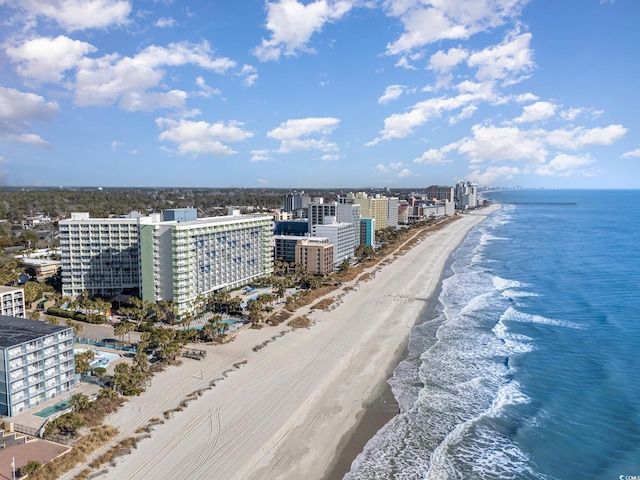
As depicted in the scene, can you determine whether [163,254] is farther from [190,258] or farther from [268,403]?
[268,403]

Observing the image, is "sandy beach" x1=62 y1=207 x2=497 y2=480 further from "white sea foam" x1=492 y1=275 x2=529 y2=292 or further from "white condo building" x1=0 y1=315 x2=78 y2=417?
"white sea foam" x1=492 y1=275 x2=529 y2=292

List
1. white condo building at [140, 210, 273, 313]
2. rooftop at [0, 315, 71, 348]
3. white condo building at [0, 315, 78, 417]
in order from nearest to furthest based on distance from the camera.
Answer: white condo building at [0, 315, 78, 417]
rooftop at [0, 315, 71, 348]
white condo building at [140, 210, 273, 313]

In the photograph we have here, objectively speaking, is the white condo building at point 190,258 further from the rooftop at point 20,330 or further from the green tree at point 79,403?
the green tree at point 79,403

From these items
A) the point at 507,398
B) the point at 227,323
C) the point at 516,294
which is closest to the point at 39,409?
the point at 227,323

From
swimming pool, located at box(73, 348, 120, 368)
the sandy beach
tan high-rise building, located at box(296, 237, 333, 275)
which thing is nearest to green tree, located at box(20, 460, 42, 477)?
the sandy beach

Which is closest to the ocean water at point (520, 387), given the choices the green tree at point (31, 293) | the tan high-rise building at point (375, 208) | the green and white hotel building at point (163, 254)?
the green and white hotel building at point (163, 254)
